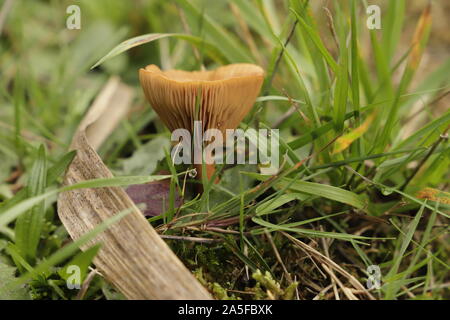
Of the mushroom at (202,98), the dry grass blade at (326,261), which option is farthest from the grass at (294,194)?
the mushroom at (202,98)

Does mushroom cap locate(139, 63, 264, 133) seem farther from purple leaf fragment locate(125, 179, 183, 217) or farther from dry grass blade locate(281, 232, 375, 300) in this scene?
dry grass blade locate(281, 232, 375, 300)

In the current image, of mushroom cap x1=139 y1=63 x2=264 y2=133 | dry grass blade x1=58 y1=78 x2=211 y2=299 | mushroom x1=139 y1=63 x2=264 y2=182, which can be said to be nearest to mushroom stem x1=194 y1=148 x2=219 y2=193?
mushroom x1=139 y1=63 x2=264 y2=182

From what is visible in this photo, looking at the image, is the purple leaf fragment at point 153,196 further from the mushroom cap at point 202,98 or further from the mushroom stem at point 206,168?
the mushroom cap at point 202,98

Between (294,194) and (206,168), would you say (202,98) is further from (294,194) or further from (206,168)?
(294,194)

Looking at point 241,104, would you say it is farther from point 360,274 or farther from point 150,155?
point 360,274

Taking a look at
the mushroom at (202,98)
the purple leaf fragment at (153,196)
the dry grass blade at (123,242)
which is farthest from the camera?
the purple leaf fragment at (153,196)

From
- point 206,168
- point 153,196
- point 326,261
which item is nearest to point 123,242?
point 153,196
